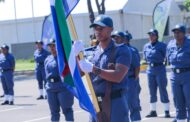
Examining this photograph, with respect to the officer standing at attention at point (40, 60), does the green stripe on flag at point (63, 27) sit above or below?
above

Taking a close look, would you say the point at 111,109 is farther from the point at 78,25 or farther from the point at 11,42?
the point at 11,42

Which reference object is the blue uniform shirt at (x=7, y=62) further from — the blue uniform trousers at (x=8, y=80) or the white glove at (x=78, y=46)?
the white glove at (x=78, y=46)

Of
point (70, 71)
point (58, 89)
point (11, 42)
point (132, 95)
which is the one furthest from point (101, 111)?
point (11, 42)

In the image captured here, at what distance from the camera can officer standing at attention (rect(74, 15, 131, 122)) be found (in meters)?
6.07

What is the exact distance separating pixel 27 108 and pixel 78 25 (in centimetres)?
2827

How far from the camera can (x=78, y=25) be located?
43.5 m

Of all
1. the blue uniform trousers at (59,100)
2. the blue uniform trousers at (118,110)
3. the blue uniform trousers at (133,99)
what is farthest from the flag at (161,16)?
the blue uniform trousers at (118,110)

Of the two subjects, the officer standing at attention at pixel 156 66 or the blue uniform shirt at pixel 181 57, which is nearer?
the blue uniform shirt at pixel 181 57

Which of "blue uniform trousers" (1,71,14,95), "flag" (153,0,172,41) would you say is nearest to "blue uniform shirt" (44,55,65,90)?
"blue uniform trousers" (1,71,14,95)

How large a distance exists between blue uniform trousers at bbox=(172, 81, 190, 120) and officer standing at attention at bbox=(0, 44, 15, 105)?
803cm

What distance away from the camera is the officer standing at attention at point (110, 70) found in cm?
607

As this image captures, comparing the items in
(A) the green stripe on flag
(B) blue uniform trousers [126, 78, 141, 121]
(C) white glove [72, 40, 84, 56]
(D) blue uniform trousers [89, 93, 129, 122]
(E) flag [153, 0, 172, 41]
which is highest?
(E) flag [153, 0, 172, 41]

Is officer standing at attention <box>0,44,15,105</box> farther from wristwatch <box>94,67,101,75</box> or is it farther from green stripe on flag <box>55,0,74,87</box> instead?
wristwatch <box>94,67,101,75</box>

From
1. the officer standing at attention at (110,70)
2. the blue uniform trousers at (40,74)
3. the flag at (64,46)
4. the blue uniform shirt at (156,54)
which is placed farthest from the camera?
the blue uniform trousers at (40,74)
